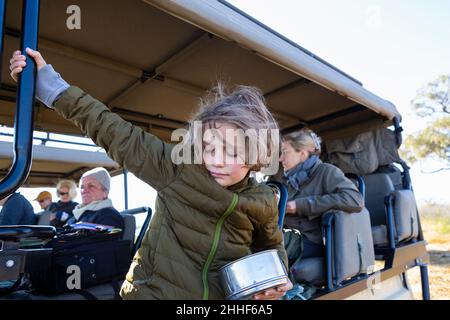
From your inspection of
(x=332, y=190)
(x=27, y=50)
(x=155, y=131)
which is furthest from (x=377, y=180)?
(x=27, y=50)

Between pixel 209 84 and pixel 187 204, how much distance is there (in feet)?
4.66

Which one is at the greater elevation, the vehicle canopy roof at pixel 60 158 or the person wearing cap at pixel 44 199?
the vehicle canopy roof at pixel 60 158

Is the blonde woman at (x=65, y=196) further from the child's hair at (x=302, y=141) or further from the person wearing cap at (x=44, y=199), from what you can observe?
the child's hair at (x=302, y=141)

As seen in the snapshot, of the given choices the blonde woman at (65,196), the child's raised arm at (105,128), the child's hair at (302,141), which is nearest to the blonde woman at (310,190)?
the child's hair at (302,141)

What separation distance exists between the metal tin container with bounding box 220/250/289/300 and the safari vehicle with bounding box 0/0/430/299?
619 mm

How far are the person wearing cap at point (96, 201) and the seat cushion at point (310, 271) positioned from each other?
133 centimetres

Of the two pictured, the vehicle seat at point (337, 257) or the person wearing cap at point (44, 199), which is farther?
the person wearing cap at point (44, 199)

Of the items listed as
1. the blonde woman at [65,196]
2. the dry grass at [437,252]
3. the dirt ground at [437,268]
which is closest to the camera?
the blonde woman at [65,196]

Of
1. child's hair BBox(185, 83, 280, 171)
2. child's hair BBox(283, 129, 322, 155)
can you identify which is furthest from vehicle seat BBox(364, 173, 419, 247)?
child's hair BBox(185, 83, 280, 171)

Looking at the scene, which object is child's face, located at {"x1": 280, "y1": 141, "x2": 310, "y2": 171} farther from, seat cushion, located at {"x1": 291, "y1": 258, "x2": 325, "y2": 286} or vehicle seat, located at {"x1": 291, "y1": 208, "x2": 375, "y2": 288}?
seat cushion, located at {"x1": 291, "y1": 258, "x2": 325, "y2": 286}

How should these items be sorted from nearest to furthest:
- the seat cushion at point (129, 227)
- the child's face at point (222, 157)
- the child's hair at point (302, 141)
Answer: the child's face at point (222, 157) < the child's hair at point (302, 141) < the seat cushion at point (129, 227)

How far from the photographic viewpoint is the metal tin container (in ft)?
3.46

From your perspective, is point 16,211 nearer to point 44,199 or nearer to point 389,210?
point 44,199

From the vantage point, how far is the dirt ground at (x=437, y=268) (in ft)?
17.9
